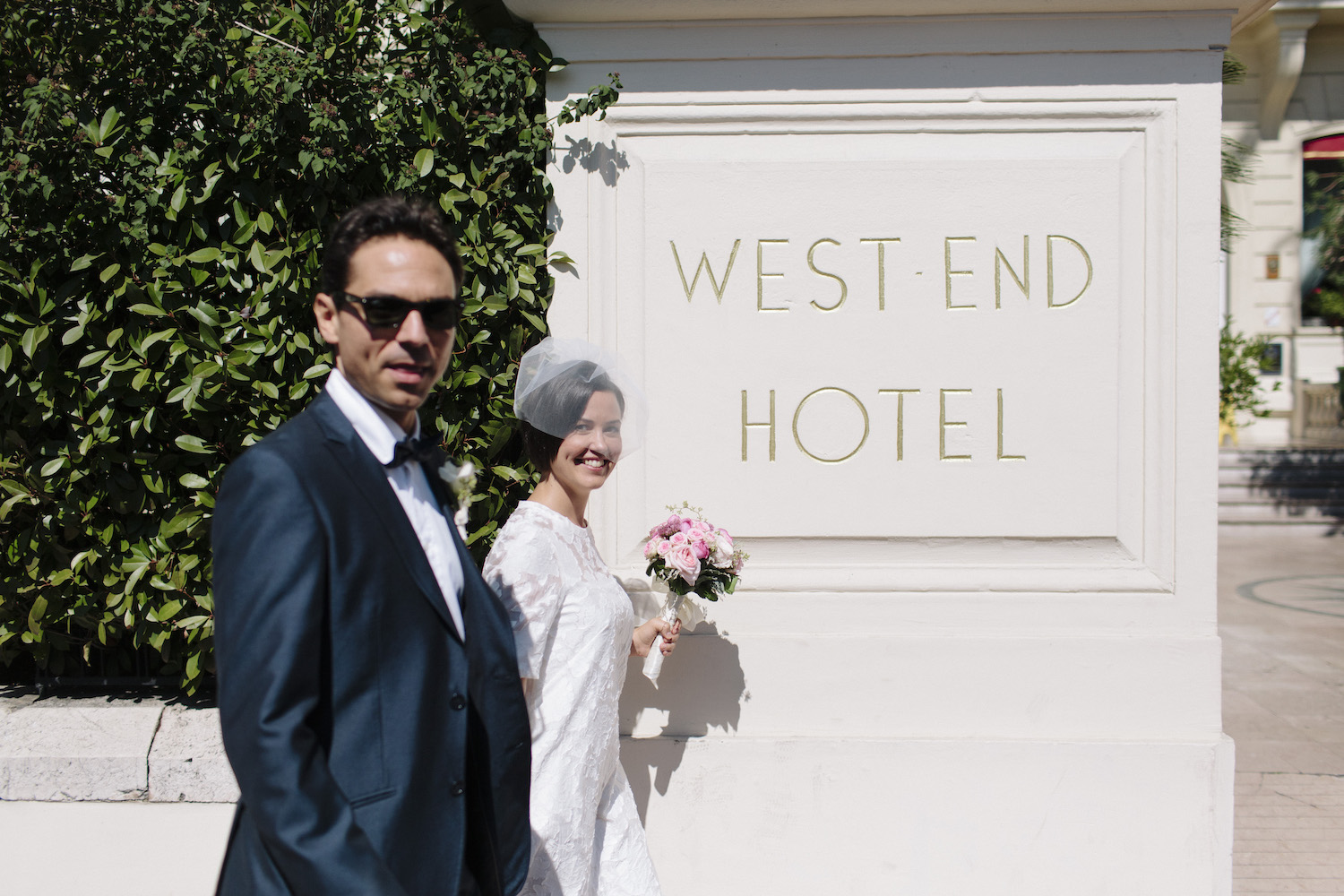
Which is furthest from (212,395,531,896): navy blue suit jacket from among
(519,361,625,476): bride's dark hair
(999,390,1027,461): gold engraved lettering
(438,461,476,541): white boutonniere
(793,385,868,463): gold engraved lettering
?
(999,390,1027,461): gold engraved lettering

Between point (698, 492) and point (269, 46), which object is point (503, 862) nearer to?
point (698, 492)

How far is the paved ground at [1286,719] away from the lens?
3.83m

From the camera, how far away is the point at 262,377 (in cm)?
310

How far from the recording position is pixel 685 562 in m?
2.81

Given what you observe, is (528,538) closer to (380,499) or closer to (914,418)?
(380,499)

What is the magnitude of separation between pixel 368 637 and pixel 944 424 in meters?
2.44

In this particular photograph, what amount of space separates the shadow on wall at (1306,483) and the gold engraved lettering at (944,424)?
12142 millimetres

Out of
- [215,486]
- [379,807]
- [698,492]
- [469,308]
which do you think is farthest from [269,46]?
[379,807]

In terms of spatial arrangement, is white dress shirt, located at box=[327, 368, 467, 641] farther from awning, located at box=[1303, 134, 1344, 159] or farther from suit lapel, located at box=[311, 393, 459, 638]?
awning, located at box=[1303, 134, 1344, 159]

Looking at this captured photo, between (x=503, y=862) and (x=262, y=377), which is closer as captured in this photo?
(x=503, y=862)

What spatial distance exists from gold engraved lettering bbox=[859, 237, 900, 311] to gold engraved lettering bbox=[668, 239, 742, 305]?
465 mm

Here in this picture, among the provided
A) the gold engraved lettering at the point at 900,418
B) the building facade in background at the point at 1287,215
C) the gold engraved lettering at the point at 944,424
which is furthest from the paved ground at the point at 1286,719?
the building facade in background at the point at 1287,215

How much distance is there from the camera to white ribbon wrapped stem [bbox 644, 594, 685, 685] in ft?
9.49

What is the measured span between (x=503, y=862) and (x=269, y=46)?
2594 millimetres
